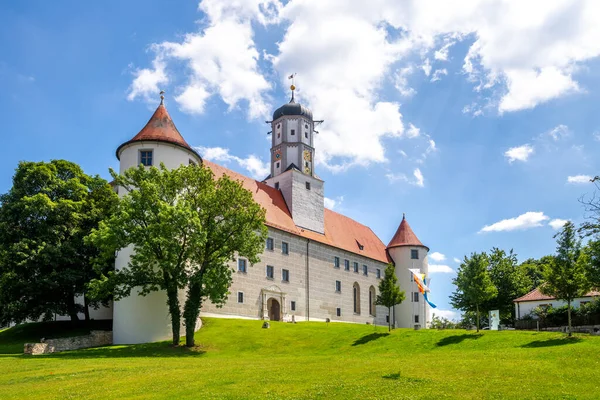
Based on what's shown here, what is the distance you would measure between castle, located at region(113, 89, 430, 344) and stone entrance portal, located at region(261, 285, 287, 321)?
9cm

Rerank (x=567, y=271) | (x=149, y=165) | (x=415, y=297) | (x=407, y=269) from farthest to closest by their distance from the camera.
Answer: (x=407, y=269) → (x=415, y=297) → (x=149, y=165) → (x=567, y=271)

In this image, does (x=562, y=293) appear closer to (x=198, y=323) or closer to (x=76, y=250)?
(x=198, y=323)

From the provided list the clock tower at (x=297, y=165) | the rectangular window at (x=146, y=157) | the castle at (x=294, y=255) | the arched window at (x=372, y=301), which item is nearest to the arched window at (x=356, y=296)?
the castle at (x=294, y=255)

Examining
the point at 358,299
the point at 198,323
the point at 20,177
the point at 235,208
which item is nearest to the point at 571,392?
the point at 235,208

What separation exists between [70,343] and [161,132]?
15.2m

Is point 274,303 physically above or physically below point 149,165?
below

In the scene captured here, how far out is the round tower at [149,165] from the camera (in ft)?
120

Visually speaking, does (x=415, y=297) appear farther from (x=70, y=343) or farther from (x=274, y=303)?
(x=70, y=343)

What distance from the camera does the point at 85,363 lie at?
81.3ft

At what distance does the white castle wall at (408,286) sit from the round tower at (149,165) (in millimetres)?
31805

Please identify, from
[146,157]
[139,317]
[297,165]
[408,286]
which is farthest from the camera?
[408,286]

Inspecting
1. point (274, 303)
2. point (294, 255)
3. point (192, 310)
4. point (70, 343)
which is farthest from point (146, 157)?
point (294, 255)

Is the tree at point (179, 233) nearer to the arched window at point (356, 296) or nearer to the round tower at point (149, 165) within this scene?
the round tower at point (149, 165)

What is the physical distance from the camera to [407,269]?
65812mm
